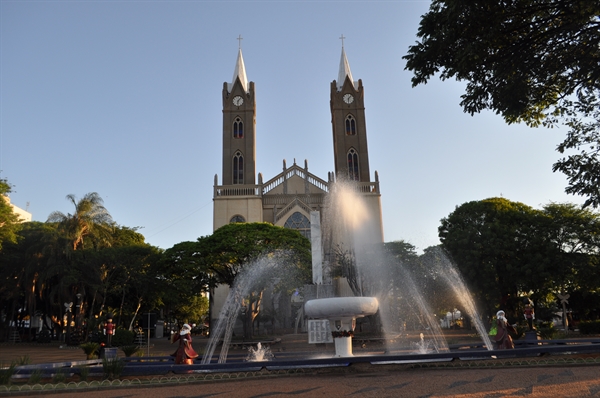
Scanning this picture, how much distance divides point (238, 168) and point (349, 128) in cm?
1314

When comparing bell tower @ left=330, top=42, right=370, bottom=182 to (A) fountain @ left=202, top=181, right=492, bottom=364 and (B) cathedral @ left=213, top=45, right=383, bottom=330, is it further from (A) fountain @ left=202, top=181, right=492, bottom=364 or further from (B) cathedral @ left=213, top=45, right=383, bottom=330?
(A) fountain @ left=202, top=181, right=492, bottom=364

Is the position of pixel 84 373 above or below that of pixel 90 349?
below

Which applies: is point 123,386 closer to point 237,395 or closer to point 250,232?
point 237,395

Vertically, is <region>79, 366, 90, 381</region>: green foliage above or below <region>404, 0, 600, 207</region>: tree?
below

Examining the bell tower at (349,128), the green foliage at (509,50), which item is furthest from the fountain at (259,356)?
the bell tower at (349,128)

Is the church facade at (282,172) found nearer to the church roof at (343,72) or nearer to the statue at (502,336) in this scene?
the church roof at (343,72)

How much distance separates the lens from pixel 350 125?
55406 millimetres

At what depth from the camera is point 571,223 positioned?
31.3m

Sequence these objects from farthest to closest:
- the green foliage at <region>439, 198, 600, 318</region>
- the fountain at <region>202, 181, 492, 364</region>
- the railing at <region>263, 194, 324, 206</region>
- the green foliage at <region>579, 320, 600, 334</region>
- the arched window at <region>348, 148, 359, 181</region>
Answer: the arched window at <region>348, 148, 359, 181</region>, the railing at <region>263, 194, 324, 206</region>, the green foliage at <region>439, 198, 600, 318</region>, the green foliage at <region>579, 320, 600, 334</region>, the fountain at <region>202, 181, 492, 364</region>

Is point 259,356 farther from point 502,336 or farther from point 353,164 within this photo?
point 353,164

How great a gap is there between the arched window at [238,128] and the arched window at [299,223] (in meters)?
11.1

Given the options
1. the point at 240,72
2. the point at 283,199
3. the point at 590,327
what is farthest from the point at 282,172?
the point at 590,327

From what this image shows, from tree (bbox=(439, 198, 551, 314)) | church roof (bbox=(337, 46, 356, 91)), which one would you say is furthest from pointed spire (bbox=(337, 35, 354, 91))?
tree (bbox=(439, 198, 551, 314))

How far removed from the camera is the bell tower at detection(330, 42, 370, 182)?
53.0 meters
